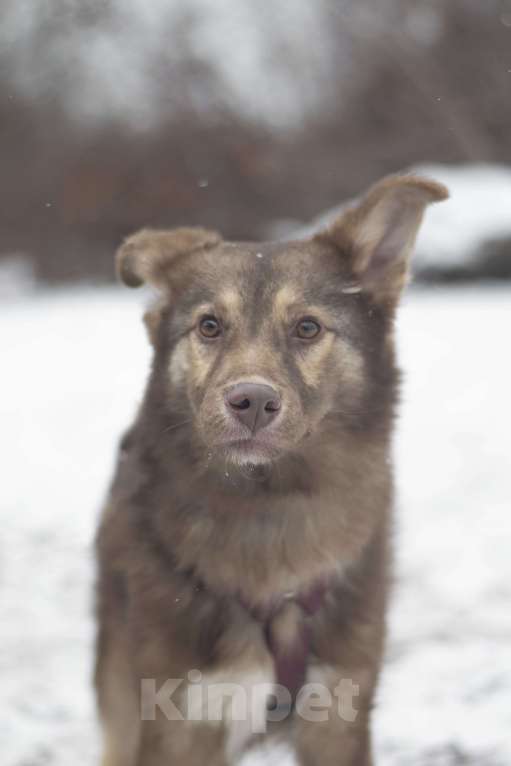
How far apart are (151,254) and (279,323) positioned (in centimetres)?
67

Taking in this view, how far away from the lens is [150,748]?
298cm

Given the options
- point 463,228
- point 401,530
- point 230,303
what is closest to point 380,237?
point 230,303

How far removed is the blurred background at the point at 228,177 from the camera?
672 centimetres

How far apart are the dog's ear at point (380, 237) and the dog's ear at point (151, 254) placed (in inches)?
19.5

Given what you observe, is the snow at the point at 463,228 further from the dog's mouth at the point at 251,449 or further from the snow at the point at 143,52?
the dog's mouth at the point at 251,449

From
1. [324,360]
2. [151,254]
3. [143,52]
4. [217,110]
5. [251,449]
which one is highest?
[143,52]

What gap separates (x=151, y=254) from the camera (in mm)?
3465

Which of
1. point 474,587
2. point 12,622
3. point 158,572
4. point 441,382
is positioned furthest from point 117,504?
point 441,382

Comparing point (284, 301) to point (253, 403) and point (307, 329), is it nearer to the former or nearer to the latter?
point (307, 329)

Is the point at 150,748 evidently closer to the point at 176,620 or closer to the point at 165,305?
the point at 176,620

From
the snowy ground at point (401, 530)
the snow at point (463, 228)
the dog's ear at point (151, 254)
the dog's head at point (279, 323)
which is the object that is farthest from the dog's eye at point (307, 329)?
the snow at point (463, 228)

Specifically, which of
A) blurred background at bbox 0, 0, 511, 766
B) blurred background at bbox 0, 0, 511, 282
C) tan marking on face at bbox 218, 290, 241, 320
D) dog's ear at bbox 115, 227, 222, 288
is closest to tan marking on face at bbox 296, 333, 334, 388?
tan marking on face at bbox 218, 290, 241, 320

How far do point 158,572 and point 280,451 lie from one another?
0.63m

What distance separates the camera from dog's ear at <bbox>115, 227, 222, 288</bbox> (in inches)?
135
